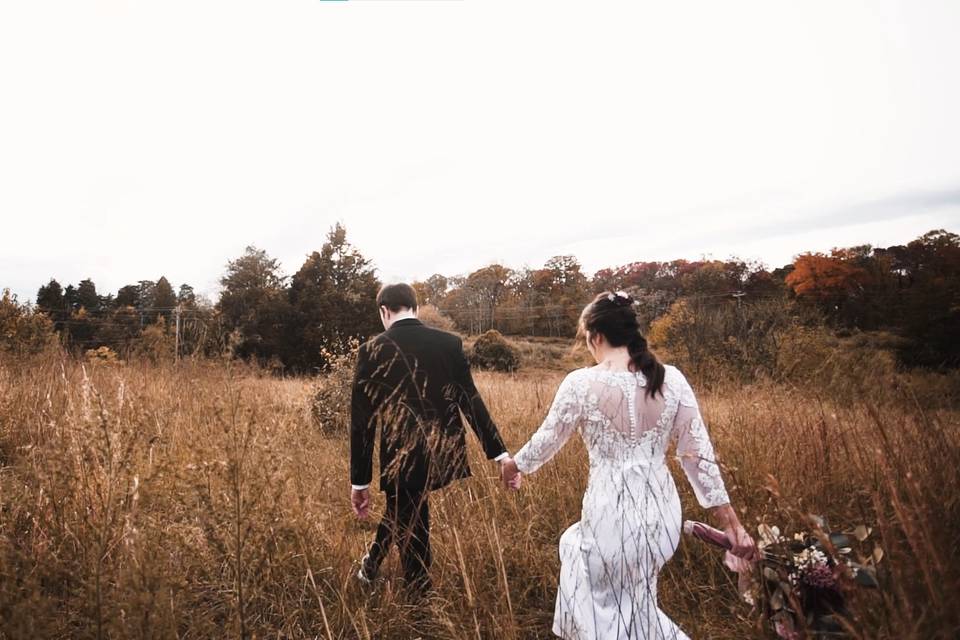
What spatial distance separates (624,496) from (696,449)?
403 millimetres

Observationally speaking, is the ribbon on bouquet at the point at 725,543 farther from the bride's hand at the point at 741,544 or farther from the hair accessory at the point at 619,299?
the hair accessory at the point at 619,299

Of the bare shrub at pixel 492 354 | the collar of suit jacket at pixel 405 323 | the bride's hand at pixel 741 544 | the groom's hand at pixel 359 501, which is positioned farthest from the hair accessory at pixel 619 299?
the bare shrub at pixel 492 354

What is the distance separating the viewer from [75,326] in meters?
33.5

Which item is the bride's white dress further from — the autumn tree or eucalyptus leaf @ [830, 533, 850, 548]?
the autumn tree

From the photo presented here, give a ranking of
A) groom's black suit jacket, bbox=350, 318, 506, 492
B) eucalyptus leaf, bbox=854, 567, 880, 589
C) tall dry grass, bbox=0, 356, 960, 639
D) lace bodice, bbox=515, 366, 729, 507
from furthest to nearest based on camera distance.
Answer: groom's black suit jacket, bbox=350, 318, 506, 492, lace bodice, bbox=515, 366, 729, 507, tall dry grass, bbox=0, 356, 960, 639, eucalyptus leaf, bbox=854, 567, 880, 589

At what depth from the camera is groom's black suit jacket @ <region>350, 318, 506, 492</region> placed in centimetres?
263

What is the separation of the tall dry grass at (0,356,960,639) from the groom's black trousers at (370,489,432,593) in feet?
0.35

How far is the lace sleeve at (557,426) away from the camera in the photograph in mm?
2258

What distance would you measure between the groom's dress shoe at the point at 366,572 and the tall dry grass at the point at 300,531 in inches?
2.1

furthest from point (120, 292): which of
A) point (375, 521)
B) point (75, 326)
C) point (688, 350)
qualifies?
point (375, 521)

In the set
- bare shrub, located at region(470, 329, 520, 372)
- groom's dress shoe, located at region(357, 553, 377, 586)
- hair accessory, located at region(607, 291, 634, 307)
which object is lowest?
bare shrub, located at region(470, 329, 520, 372)

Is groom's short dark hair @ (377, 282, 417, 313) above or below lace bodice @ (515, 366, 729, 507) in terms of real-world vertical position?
above

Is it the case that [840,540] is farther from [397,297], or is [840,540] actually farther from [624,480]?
[397,297]

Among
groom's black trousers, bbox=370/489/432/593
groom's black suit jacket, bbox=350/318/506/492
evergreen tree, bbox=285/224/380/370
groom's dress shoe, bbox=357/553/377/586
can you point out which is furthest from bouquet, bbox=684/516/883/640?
evergreen tree, bbox=285/224/380/370
